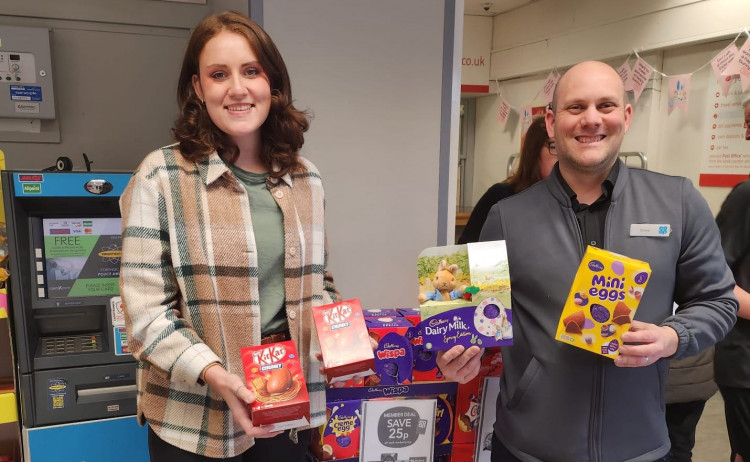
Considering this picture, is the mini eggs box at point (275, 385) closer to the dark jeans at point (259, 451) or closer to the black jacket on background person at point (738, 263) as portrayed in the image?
the dark jeans at point (259, 451)

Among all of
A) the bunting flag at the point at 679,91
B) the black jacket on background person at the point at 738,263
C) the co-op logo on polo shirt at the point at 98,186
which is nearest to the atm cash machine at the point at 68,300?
the co-op logo on polo shirt at the point at 98,186

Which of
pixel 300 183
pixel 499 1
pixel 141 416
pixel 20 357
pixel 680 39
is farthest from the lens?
pixel 499 1

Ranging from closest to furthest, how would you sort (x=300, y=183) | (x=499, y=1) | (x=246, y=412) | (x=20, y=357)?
(x=246, y=412) → (x=300, y=183) → (x=20, y=357) → (x=499, y=1)

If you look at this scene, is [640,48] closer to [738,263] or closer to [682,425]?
[738,263]

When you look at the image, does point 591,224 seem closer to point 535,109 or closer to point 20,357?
point 20,357

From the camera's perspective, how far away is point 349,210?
2.44 meters

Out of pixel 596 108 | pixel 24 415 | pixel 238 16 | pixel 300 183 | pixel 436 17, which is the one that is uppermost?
pixel 436 17

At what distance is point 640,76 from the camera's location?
15.8ft

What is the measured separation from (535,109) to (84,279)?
545 centimetres

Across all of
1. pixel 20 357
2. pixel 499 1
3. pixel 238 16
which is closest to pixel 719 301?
pixel 238 16

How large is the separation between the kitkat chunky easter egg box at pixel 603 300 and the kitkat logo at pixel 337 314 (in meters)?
0.53

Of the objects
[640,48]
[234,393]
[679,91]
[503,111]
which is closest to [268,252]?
[234,393]

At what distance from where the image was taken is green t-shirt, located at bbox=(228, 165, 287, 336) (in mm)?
1331

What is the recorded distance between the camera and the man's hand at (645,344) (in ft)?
4.07
